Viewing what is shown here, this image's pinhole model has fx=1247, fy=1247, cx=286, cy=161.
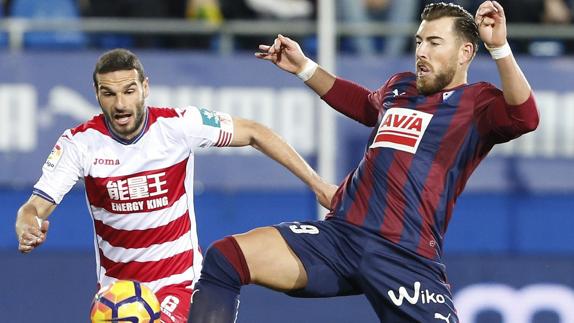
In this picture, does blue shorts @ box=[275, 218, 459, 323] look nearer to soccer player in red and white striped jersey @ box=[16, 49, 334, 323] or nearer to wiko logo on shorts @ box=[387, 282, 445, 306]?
wiko logo on shorts @ box=[387, 282, 445, 306]

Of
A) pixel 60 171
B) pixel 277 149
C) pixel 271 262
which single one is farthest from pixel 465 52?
pixel 60 171

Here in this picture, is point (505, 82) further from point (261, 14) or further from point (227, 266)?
point (261, 14)

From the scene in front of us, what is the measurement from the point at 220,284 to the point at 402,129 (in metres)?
1.06

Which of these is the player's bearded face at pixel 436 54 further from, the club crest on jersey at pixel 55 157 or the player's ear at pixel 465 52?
the club crest on jersey at pixel 55 157

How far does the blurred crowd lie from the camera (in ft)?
34.3

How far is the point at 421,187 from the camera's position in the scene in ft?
17.9

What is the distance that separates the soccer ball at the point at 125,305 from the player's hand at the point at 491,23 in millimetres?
1830

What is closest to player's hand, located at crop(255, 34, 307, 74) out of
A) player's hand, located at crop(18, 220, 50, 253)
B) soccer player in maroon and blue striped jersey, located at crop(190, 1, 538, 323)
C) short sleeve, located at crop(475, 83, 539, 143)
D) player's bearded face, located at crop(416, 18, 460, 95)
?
soccer player in maroon and blue striped jersey, located at crop(190, 1, 538, 323)

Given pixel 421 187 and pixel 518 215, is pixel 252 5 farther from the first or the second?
pixel 421 187

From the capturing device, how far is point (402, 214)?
17.9ft

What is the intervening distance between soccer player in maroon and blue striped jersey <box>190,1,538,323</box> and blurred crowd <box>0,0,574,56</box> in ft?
16.1

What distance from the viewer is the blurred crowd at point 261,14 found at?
10.5m

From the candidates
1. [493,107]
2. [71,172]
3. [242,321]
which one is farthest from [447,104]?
[242,321]

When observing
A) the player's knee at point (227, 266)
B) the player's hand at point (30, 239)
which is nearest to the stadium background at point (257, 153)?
the player's hand at point (30, 239)
